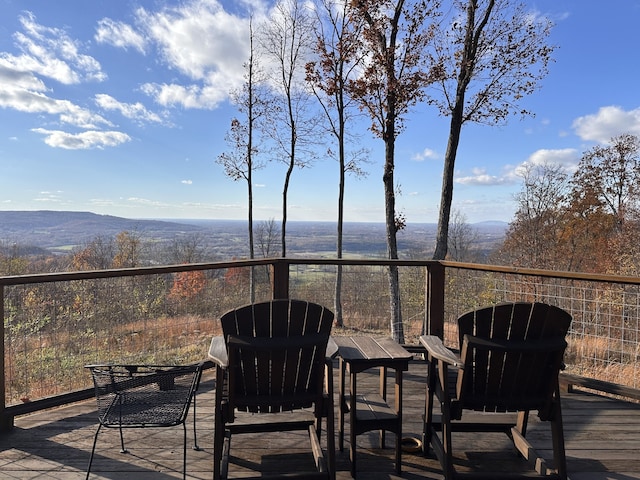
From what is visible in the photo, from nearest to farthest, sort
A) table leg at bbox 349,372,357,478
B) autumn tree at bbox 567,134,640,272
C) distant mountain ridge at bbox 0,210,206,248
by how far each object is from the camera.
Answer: table leg at bbox 349,372,357,478
autumn tree at bbox 567,134,640,272
distant mountain ridge at bbox 0,210,206,248

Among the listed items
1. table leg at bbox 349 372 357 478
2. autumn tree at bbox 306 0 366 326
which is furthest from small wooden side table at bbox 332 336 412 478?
autumn tree at bbox 306 0 366 326

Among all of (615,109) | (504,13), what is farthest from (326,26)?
(615,109)

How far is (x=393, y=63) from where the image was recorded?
8953mm

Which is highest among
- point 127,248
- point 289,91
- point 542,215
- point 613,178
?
point 289,91

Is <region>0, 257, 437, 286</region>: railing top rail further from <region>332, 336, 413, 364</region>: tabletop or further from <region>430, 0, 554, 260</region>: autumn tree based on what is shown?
<region>430, 0, 554, 260</region>: autumn tree

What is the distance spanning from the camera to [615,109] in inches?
659

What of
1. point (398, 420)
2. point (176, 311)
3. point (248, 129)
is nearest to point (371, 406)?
point (398, 420)

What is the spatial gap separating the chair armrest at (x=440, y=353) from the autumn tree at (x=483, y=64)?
7.17 meters

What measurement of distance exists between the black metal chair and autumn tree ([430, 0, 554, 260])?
25.9ft

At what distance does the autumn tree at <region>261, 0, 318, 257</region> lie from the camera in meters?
13.4

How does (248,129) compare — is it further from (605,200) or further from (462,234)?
(605,200)

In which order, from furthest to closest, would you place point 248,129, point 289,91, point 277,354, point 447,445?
1. point 248,129
2. point 289,91
3. point 447,445
4. point 277,354

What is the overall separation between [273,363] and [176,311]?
90.1 inches

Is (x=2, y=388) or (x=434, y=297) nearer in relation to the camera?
(x=2, y=388)
